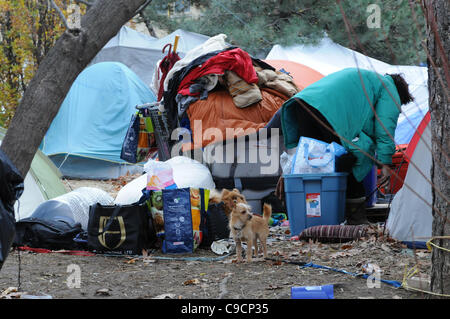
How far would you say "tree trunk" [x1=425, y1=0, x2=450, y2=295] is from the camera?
288 centimetres

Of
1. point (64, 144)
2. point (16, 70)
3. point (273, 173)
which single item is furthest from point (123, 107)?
point (273, 173)

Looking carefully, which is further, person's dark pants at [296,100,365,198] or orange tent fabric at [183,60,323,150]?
orange tent fabric at [183,60,323,150]

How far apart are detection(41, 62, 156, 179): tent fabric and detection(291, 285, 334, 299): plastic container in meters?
8.55

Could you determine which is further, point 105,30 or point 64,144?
point 64,144

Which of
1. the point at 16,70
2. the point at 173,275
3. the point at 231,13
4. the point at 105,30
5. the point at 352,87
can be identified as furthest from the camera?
the point at 231,13

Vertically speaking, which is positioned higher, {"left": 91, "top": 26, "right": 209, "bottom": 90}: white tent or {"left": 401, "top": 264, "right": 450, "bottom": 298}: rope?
{"left": 91, "top": 26, "right": 209, "bottom": 90}: white tent

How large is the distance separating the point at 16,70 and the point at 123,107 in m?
2.48

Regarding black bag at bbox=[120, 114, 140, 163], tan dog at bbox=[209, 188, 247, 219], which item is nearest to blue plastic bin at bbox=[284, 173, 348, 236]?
tan dog at bbox=[209, 188, 247, 219]

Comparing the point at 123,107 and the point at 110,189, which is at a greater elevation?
the point at 123,107

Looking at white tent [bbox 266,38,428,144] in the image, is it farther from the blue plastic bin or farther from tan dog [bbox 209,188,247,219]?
tan dog [bbox 209,188,247,219]

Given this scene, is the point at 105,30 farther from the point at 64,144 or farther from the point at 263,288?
the point at 64,144

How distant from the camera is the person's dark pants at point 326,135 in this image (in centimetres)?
579

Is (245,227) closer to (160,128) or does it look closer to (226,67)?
(226,67)

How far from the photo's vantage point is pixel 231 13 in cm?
1445
